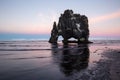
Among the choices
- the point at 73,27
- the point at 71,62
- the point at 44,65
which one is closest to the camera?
the point at 44,65

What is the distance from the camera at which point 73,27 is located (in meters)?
105

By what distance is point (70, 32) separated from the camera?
349ft

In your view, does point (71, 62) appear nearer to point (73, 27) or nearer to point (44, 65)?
point (44, 65)

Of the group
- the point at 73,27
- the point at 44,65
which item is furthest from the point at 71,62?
the point at 73,27

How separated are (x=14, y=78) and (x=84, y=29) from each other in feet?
339

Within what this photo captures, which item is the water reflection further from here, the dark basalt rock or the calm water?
the dark basalt rock

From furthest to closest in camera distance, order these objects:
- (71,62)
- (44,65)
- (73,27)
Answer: (73,27)
(71,62)
(44,65)

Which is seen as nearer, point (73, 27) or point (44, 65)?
point (44, 65)

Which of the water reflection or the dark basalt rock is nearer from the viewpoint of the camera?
the water reflection

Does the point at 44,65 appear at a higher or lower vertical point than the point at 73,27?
lower

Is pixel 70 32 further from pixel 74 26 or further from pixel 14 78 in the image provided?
pixel 14 78

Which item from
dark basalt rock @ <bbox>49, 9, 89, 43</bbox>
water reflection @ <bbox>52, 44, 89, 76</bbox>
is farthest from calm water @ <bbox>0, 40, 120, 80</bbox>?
dark basalt rock @ <bbox>49, 9, 89, 43</bbox>

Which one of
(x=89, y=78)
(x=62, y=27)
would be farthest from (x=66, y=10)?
(x=89, y=78)

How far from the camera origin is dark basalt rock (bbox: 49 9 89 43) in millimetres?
105625
